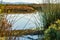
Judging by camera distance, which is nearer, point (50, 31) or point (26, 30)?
point (50, 31)

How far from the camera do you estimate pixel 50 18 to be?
12.5 feet

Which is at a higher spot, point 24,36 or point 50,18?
point 50,18

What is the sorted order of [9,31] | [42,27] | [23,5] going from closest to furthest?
[9,31]
[42,27]
[23,5]

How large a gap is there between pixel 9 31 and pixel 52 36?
52 cm

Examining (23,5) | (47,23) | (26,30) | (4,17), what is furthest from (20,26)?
(23,5)

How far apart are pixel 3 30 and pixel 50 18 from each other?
1040 millimetres

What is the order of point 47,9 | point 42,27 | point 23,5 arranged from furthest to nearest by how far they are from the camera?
point 23,5 < point 47,9 < point 42,27

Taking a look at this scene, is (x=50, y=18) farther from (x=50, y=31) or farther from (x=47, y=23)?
(x=50, y=31)

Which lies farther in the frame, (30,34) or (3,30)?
(30,34)

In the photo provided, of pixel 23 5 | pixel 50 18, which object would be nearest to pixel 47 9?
pixel 50 18

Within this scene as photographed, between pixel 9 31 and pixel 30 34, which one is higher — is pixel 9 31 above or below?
above

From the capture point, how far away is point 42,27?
11.9ft

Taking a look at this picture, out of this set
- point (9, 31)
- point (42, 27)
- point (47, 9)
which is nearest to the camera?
point (9, 31)

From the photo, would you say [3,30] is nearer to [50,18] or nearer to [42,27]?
[42,27]
